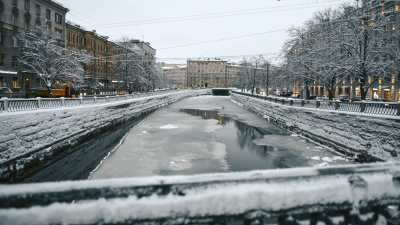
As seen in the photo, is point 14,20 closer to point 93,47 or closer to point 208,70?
point 93,47

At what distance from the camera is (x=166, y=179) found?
7.01 ft

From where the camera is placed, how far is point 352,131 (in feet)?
43.7

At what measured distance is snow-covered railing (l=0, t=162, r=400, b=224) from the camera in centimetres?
196

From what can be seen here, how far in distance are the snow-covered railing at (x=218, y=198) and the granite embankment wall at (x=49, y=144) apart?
29.8ft

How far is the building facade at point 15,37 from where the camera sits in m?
33.6

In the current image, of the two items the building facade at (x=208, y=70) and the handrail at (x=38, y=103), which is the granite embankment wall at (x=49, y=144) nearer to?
Answer: the handrail at (x=38, y=103)

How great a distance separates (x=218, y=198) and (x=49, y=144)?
49.0ft

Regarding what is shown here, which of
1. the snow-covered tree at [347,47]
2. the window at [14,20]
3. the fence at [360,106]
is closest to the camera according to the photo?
the fence at [360,106]

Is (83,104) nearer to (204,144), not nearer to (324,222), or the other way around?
(204,144)

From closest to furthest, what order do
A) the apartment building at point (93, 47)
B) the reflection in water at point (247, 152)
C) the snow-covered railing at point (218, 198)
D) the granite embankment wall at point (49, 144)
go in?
the snow-covered railing at point (218, 198) → the reflection in water at point (247, 152) → the granite embankment wall at point (49, 144) → the apartment building at point (93, 47)

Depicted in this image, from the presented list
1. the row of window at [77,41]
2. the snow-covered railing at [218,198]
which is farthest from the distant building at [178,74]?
the snow-covered railing at [218,198]

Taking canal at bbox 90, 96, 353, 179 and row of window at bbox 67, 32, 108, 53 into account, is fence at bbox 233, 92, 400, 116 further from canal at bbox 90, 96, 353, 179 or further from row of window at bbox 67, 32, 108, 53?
row of window at bbox 67, 32, 108, 53

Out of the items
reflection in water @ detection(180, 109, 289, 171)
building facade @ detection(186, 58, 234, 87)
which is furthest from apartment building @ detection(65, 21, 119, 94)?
building facade @ detection(186, 58, 234, 87)

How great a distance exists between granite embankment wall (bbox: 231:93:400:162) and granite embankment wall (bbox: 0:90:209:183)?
13.3 m
